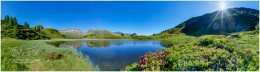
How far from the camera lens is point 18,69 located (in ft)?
44.8

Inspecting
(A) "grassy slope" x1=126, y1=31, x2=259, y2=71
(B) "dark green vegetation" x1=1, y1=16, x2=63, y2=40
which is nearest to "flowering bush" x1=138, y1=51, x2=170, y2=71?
(A) "grassy slope" x1=126, y1=31, x2=259, y2=71

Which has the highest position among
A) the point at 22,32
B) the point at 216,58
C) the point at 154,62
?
A: the point at 22,32

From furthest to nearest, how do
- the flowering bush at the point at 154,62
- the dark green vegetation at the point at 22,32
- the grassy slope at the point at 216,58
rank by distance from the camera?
the dark green vegetation at the point at 22,32 < the flowering bush at the point at 154,62 < the grassy slope at the point at 216,58

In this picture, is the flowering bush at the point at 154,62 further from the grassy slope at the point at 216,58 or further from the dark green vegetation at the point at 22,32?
the dark green vegetation at the point at 22,32

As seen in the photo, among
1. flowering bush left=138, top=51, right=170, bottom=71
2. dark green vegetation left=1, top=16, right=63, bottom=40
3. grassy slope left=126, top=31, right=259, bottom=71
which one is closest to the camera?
grassy slope left=126, top=31, right=259, bottom=71

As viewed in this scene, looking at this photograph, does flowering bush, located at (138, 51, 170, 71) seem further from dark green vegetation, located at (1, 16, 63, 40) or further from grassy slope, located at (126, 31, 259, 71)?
dark green vegetation, located at (1, 16, 63, 40)

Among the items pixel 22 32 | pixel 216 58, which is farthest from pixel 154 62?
pixel 22 32

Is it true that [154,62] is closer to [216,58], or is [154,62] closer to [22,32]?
[216,58]

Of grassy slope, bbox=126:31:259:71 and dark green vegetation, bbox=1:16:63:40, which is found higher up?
dark green vegetation, bbox=1:16:63:40

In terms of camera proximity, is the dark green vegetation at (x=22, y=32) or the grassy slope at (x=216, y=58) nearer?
the grassy slope at (x=216, y=58)

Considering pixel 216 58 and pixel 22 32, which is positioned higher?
pixel 22 32

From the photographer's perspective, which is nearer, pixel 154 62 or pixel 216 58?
pixel 216 58

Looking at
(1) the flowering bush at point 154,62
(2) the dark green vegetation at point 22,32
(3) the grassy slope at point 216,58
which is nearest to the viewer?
(3) the grassy slope at point 216,58

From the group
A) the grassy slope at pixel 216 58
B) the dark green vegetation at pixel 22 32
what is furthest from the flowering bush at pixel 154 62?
the dark green vegetation at pixel 22 32
